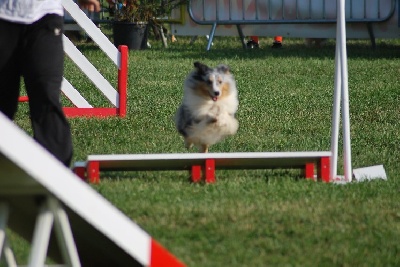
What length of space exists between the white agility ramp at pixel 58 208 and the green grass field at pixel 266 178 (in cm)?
99

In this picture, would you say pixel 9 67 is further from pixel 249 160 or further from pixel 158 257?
pixel 158 257

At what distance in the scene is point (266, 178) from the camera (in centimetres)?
755

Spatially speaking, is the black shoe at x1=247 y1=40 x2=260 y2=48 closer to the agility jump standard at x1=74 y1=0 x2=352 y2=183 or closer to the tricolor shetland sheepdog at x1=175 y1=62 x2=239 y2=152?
the tricolor shetland sheepdog at x1=175 y1=62 x2=239 y2=152

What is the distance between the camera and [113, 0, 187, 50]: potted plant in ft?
65.3

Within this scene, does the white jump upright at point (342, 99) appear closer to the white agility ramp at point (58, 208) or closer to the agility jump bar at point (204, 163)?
the agility jump bar at point (204, 163)

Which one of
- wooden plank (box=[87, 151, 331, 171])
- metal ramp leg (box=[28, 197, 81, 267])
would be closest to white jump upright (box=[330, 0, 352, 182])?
wooden plank (box=[87, 151, 331, 171])

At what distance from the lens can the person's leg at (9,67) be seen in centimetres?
596

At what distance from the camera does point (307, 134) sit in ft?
32.7

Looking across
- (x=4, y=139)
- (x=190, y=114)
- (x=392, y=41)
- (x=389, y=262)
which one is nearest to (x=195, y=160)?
(x=190, y=114)

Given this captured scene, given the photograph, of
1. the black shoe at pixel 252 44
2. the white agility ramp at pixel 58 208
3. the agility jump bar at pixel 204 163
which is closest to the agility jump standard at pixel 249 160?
the agility jump bar at pixel 204 163

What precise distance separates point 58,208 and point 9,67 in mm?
2139

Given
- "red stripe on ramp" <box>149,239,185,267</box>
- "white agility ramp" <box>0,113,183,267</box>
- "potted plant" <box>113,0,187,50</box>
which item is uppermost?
"potted plant" <box>113,0,187,50</box>

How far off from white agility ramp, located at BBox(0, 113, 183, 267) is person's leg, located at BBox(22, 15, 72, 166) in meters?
1.47

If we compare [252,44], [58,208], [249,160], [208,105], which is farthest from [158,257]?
[252,44]
